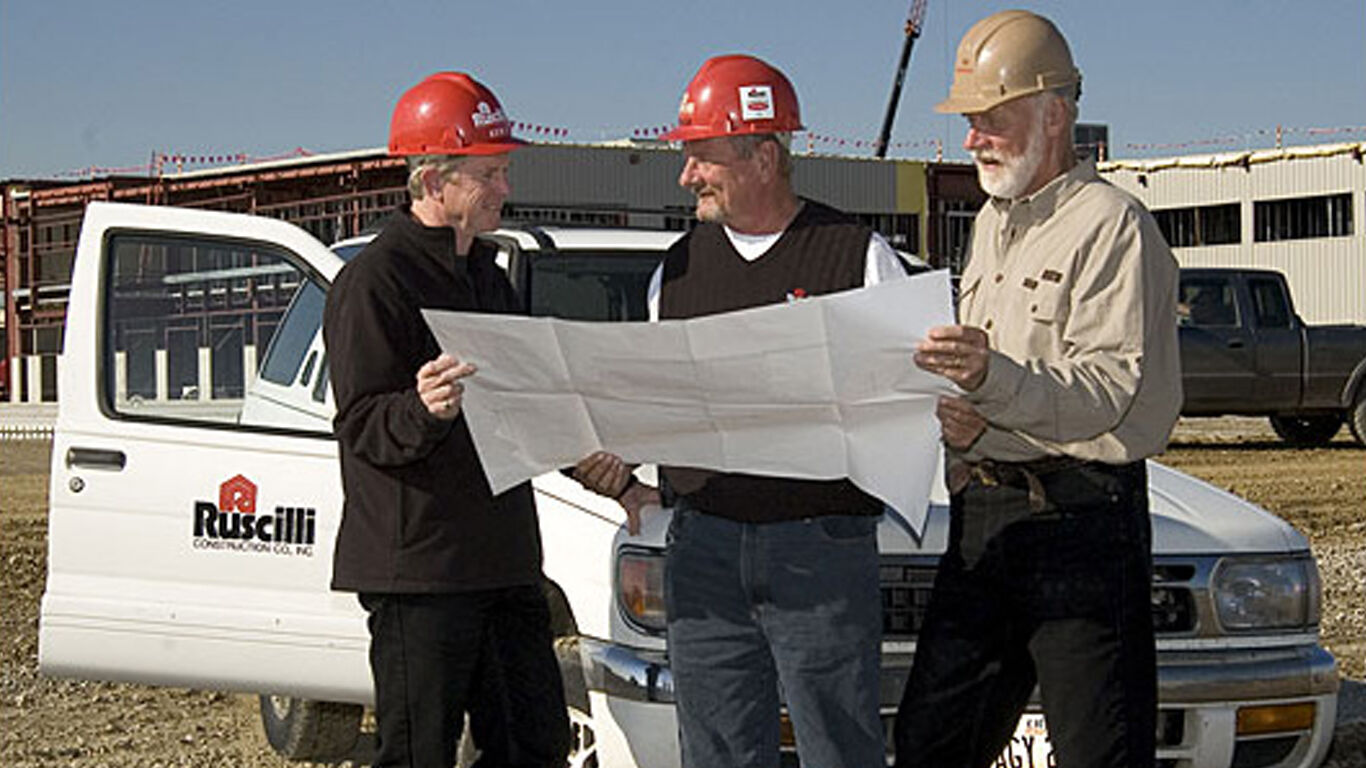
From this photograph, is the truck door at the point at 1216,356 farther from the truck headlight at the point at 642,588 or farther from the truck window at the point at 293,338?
the truck headlight at the point at 642,588

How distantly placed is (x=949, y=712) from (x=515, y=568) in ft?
3.11

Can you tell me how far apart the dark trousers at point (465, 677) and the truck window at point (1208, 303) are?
700 inches

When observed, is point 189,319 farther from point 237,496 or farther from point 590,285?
point 590,285

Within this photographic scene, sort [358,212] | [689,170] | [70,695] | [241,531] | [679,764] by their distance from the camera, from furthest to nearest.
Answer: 1. [358,212]
2. [70,695]
3. [241,531]
4. [679,764]
5. [689,170]

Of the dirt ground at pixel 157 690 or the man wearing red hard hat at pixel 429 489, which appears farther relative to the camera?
the dirt ground at pixel 157 690

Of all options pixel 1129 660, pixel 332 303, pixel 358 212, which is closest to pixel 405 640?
pixel 332 303

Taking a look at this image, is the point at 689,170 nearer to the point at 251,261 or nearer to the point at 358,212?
the point at 251,261

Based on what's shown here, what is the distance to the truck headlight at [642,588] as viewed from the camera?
197 inches

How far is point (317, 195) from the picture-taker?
43062mm

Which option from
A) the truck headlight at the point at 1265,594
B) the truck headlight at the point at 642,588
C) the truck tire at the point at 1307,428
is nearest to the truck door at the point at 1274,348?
the truck tire at the point at 1307,428

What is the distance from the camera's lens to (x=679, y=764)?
16.0 ft

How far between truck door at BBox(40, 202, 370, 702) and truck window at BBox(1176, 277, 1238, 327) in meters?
16.6

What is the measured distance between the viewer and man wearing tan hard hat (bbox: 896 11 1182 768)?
11.7ft

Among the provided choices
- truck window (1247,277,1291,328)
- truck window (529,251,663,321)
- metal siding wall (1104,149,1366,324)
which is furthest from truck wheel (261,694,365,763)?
metal siding wall (1104,149,1366,324)
